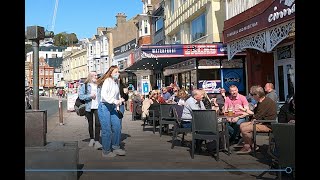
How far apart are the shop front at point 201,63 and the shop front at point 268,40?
2095 mm

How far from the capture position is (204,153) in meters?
7.84

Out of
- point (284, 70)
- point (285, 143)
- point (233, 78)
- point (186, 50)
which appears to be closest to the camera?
point (285, 143)

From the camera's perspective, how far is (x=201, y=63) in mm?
20266

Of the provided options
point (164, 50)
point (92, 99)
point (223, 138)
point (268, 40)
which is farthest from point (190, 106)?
point (164, 50)

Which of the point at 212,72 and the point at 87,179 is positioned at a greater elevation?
the point at 212,72

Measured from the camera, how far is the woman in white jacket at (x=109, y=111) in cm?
728

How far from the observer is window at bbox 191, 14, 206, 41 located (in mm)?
22572

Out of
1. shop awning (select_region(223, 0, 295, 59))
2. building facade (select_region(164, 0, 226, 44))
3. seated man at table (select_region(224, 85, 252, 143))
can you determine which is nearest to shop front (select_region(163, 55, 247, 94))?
building facade (select_region(164, 0, 226, 44))

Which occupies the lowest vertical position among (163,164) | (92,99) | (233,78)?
(163,164)

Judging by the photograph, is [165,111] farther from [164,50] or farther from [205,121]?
[164,50]

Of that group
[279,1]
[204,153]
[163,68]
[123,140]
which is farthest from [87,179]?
[163,68]

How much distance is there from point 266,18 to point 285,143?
8050 mm
